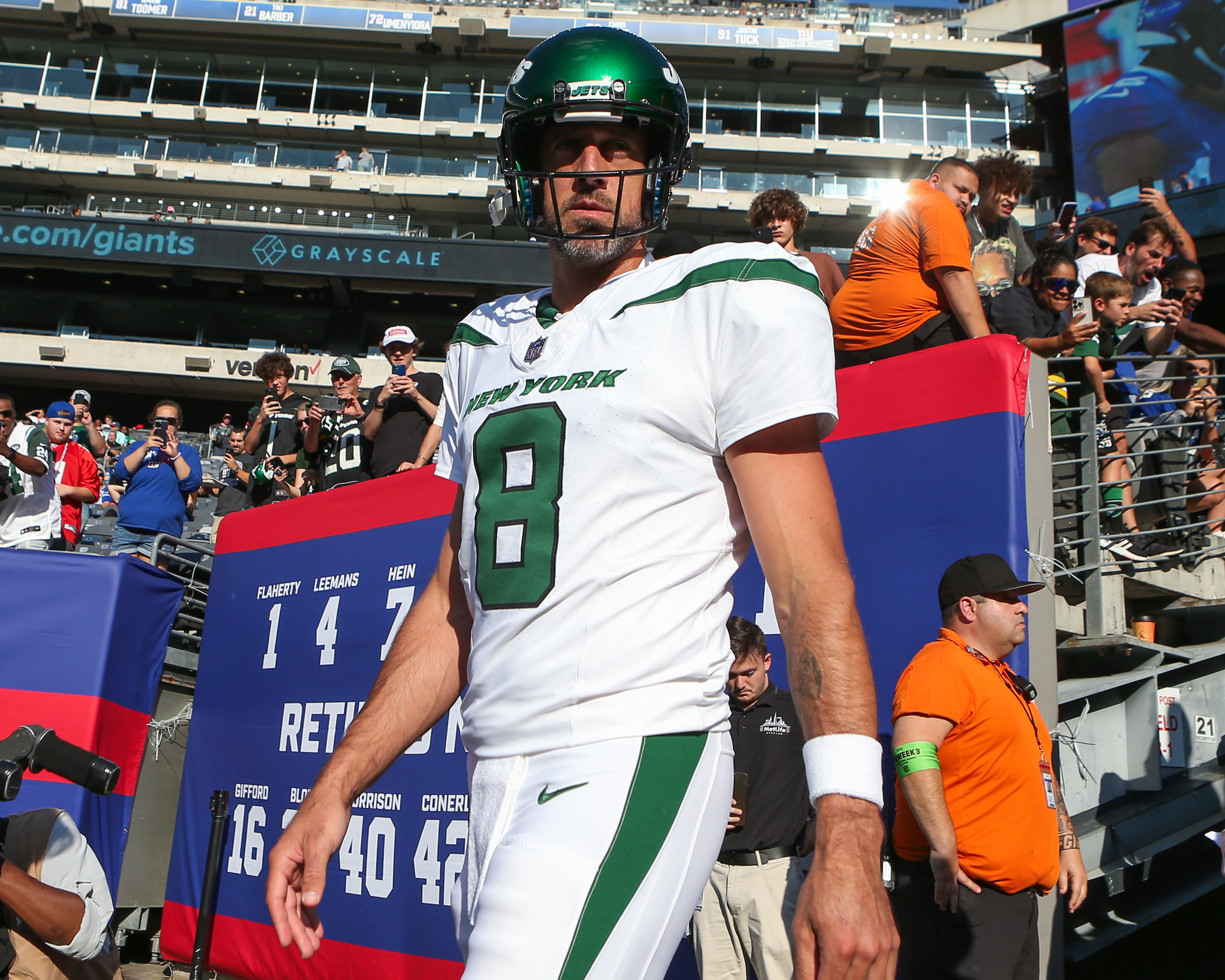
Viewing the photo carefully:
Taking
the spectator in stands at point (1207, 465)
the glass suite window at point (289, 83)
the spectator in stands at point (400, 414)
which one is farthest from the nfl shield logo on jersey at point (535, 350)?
the glass suite window at point (289, 83)

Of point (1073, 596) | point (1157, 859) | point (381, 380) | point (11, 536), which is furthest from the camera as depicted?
point (381, 380)

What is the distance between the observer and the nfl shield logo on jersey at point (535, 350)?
5.47 feet

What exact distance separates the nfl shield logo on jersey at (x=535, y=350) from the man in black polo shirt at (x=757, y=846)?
7.24 ft

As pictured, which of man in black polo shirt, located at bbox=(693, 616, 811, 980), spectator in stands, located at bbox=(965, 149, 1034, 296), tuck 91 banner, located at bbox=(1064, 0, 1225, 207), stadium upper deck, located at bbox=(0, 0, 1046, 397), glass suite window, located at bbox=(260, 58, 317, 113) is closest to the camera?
man in black polo shirt, located at bbox=(693, 616, 811, 980)

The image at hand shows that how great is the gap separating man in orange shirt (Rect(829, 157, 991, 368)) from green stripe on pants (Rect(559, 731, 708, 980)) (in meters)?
2.91

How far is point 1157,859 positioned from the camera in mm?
5102

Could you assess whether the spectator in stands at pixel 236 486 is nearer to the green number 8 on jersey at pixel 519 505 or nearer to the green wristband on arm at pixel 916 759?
the green wristband on arm at pixel 916 759

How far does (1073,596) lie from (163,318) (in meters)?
34.1

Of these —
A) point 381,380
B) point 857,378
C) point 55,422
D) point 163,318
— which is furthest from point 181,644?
point 163,318

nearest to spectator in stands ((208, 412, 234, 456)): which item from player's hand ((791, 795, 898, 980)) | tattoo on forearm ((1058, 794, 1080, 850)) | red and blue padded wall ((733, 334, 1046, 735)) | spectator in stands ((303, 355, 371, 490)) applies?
spectator in stands ((303, 355, 371, 490))

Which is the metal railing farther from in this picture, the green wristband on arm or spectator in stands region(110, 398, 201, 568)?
spectator in stands region(110, 398, 201, 568)

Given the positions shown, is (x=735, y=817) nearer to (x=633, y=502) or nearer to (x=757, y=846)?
(x=757, y=846)

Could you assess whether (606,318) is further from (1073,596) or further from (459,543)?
(1073,596)

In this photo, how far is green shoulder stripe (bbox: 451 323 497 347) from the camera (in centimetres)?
181
